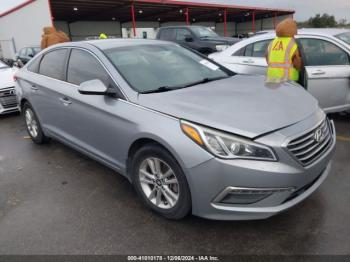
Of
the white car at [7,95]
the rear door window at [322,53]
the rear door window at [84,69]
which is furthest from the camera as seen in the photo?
the white car at [7,95]

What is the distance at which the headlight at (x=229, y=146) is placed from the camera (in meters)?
2.27

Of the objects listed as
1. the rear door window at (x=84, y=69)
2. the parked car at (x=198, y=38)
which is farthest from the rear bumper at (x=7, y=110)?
the parked car at (x=198, y=38)

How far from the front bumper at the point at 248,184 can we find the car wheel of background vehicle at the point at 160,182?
0.14 m

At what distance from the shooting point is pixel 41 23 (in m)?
20.0

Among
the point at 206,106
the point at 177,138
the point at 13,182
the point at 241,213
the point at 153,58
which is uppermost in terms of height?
the point at 153,58

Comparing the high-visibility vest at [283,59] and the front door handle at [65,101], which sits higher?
the high-visibility vest at [283,59]

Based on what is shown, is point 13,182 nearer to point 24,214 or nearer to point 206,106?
point 24,214

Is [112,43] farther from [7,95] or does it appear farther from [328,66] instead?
[7,95]

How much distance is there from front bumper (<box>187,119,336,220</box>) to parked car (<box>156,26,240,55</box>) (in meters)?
9.45

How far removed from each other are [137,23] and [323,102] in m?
34.1

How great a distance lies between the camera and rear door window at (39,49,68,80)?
4.04 meters

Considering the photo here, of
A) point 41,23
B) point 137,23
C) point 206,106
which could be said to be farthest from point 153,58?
point 137,23

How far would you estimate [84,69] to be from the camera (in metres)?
3.62

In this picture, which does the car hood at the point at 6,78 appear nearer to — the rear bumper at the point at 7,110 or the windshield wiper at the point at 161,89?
the rear bumper at the point at 7,110
